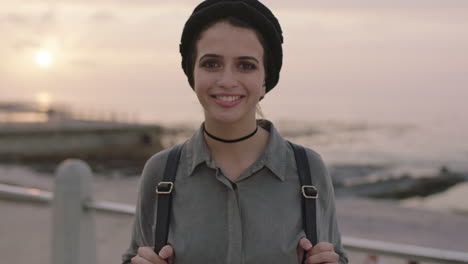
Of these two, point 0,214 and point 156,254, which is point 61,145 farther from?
point 156,254

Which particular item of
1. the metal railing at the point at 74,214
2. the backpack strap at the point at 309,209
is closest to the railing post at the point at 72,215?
the metal railing at the point at 74,214

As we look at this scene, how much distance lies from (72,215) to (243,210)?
7.54 feet

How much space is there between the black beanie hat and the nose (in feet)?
0.47

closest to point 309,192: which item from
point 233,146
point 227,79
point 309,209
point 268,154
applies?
point 309,209

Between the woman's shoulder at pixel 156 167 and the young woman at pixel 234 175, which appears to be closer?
the young woman at pixel 234 175

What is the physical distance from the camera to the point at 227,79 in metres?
1.60

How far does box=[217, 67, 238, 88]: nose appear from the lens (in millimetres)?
1604

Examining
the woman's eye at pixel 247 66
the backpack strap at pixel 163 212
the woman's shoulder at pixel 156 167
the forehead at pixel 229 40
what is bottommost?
the backpack strap at pixel 163 212

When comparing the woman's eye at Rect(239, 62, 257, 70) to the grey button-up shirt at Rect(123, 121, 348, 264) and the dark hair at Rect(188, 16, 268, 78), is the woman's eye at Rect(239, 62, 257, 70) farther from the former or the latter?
the grey button-up shirt at Rect(123, 121, 348, 264)

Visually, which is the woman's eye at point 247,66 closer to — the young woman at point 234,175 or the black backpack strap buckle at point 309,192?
the young woman at point 234,175

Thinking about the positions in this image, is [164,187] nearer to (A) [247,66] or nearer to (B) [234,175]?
(B) [234,175]

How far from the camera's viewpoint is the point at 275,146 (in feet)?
5.56

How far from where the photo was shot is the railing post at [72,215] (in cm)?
352

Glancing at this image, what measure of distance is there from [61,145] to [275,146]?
2675 cm
